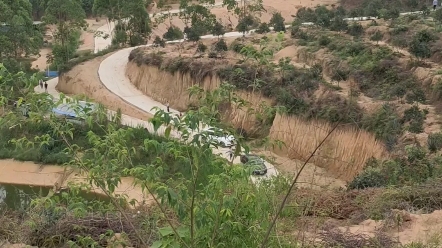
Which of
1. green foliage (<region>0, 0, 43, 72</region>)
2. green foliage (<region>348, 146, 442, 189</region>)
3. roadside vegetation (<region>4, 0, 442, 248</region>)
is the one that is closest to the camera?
roadside vegetation (<region>4, 0, 442, 248</region>)

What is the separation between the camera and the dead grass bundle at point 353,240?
25.0 feet

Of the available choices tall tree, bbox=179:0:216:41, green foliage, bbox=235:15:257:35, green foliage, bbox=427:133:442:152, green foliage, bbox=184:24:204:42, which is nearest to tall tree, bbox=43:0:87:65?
tall tree, bbox=179:0:216:41

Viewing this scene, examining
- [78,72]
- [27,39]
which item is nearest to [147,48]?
[78,72]

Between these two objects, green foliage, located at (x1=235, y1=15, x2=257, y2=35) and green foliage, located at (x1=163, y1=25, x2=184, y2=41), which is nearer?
green foliage, located at (x1=235, y1=15, x2=257, y2=35)

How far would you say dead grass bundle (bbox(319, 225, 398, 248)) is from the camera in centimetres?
Answer: 761

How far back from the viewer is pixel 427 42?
2500 centimetres

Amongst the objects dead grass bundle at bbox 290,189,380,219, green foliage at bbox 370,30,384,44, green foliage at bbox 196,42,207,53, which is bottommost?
dead grass bundle at bbox 290,189,380,219

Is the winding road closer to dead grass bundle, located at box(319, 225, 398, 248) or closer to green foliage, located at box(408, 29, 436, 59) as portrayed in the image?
green foliage, located at box(408, 29, 436, 59)

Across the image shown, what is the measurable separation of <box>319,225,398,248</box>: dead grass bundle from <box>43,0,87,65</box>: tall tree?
34270mm

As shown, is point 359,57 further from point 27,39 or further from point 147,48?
point 27,39

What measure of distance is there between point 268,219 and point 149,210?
3582 mm

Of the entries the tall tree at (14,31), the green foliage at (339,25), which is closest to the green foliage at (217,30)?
the green foliage at (339,25)

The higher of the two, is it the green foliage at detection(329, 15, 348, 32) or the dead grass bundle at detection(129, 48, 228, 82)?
the green foliage at detection(329, 15, 348, 32)

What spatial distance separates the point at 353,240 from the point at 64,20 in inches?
1477
